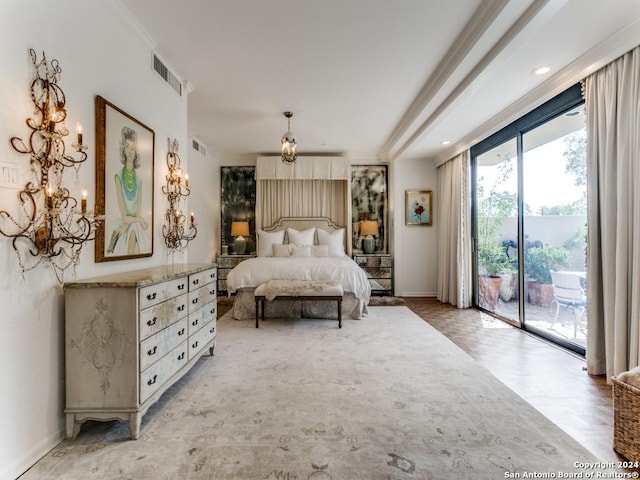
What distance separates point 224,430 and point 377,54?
3.19m

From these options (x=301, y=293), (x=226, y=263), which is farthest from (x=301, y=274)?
(x=226, y=263)

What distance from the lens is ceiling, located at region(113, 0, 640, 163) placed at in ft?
7.43

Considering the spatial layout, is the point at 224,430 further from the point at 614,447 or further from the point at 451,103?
the point at 451,103

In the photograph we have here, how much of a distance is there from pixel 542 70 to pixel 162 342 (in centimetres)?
Answer: 388

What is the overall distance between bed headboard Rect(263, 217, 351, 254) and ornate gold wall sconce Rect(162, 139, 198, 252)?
3225mm

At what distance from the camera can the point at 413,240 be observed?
20.7 feet

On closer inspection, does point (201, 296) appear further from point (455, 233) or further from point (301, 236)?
point (455, 233)

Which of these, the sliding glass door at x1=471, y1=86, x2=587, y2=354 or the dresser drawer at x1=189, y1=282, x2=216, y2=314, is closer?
the dresser drawer at x1=189, y1=282, x2=216, y2=314

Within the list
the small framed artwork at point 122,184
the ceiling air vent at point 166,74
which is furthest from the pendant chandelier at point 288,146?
the small framed artwork at point 122,184

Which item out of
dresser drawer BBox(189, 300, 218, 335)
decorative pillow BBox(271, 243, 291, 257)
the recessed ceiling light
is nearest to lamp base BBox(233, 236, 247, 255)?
decorative pillow BBox(271, 243, 291, 257)

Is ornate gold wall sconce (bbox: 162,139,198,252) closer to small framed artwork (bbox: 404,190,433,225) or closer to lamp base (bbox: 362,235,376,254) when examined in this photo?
lamp base (bbox: 362,235,376,254)

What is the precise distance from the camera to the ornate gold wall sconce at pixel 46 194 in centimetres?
159

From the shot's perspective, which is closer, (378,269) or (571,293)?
(571,293)

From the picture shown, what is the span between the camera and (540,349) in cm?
325
